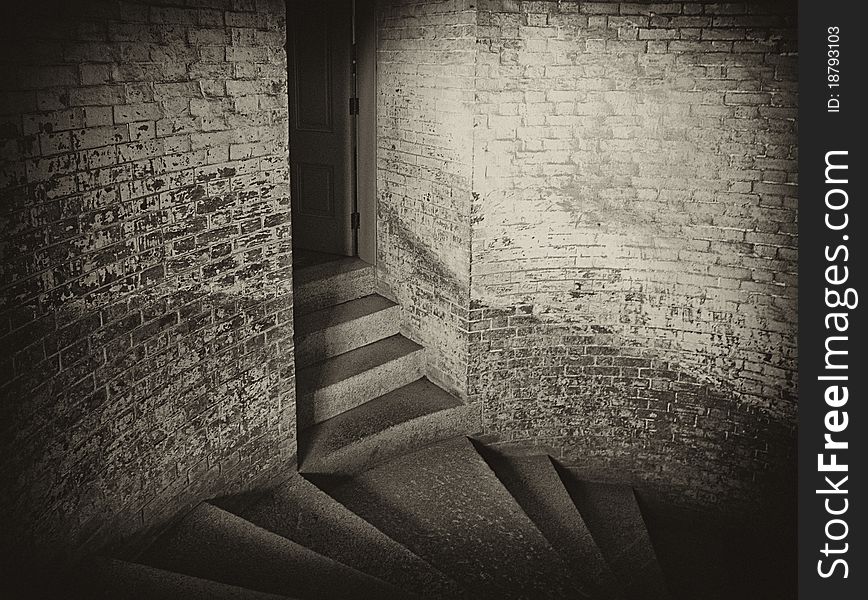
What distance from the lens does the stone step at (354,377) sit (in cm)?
487

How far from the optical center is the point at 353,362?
5.23m

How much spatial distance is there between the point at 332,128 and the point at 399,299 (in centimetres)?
135

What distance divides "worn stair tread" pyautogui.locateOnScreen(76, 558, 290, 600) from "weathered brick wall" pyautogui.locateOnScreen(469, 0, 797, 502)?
2.32 m

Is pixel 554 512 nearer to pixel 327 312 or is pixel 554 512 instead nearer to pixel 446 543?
pixel 446 543

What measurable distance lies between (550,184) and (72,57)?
2.82 m

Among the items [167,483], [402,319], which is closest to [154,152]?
[167,483]

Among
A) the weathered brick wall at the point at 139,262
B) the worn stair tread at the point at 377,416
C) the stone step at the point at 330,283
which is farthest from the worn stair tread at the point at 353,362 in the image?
the weathered brick wall at the point at 139,262

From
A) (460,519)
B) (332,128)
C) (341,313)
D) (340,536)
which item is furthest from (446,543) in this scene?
(332,128)

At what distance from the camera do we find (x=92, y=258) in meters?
3.09

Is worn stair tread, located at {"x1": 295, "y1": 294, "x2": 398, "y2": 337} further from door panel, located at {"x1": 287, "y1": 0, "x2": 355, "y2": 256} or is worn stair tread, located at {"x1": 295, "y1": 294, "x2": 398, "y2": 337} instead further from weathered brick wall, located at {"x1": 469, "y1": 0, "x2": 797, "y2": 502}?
weathered brick wall, located at {"x1": 469, "y1": 0, "x2": 797, "y2": 502}

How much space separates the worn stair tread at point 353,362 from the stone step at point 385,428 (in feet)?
0.79

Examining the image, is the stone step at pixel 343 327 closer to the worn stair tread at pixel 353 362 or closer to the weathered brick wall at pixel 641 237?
the worn stair tread at pixel 353 362

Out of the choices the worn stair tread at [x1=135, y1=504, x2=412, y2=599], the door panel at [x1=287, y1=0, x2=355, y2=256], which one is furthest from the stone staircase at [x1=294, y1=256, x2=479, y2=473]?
the worn stair tread at [x1=135, y1=504, x2=412, y2=599]

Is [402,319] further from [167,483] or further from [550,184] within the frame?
[167,483]
